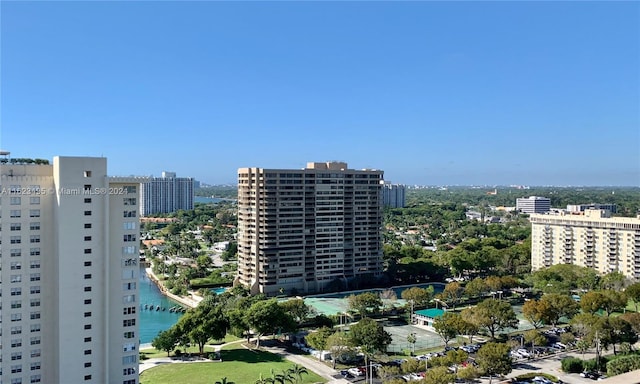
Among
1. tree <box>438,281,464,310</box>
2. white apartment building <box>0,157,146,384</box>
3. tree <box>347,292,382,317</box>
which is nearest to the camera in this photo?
white apartment building <box>0,157,146,384</box>

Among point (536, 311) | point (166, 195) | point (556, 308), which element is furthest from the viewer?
point (166, 195)

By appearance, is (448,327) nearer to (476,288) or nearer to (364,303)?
(364,303)

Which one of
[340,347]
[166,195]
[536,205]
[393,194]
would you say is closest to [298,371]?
[340,347]

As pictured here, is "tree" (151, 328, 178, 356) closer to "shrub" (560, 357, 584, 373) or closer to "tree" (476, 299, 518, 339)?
"tree" (476, 299, 518, 339)

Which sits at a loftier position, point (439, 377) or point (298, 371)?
point (439, 377)

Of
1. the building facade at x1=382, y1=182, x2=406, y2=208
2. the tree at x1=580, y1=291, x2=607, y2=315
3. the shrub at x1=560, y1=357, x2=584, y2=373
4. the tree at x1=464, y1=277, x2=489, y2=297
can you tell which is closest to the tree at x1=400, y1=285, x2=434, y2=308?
the tree at x1=464, y1=277, x2=489, y2=297

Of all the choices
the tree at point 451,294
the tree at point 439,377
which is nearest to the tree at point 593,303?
the tree at point 451,294

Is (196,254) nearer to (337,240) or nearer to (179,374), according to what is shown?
(337,240)
